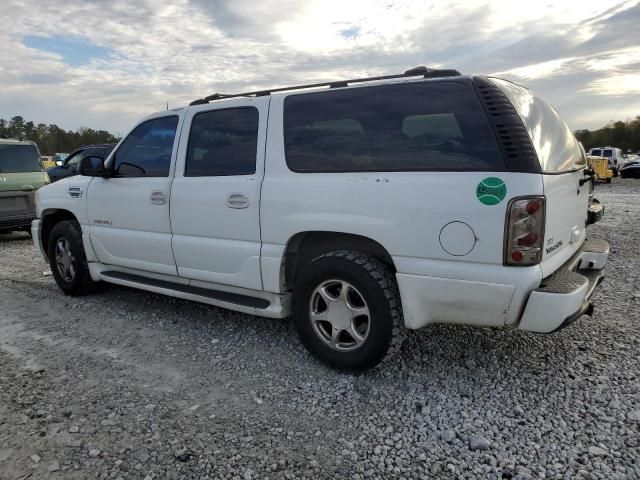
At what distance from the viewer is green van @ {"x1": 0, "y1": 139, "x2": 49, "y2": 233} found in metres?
8.91

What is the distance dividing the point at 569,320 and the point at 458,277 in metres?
0.67

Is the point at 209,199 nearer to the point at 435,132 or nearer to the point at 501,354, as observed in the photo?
the point at 435,132

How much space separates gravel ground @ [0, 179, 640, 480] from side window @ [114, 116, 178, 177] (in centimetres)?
139

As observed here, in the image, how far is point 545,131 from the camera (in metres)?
3.08

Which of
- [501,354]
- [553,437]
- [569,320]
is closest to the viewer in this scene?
[553,437]

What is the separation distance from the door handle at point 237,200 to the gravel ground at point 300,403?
113cm

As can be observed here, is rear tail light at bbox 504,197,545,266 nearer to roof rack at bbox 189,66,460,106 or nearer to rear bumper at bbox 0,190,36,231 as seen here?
roof rack at bbox 189,66,460,106

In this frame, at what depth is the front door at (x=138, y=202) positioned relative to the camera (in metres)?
4.26

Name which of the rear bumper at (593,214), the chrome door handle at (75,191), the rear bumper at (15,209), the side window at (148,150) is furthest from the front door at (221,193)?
the rear bumper at (15,209)

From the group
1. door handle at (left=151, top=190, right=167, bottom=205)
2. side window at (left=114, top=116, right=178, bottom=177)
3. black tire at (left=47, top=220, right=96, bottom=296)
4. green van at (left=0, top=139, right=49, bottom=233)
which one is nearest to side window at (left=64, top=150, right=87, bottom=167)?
green van at (left=0, top=139, right=49, bottom=233)

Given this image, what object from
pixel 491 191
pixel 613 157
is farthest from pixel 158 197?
pixel 613 157

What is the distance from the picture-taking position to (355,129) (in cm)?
327

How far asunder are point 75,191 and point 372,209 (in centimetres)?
351

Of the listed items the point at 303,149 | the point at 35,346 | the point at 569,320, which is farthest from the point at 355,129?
the point at 35,346
